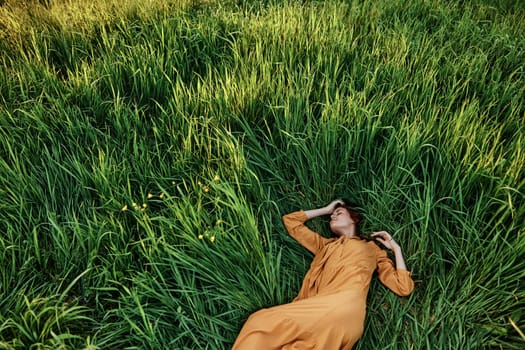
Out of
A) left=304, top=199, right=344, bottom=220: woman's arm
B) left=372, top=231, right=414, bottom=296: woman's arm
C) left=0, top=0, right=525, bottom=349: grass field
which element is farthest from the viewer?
left=304, top=199, right=344, bottom=220: woman's arm

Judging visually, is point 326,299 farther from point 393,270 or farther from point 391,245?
point 391,245

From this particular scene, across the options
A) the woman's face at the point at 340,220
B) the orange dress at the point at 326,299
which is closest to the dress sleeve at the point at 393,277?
the orange dress at the point at 326,299

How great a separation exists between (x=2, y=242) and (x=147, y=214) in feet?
2.25

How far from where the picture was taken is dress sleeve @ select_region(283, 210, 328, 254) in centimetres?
A: 223

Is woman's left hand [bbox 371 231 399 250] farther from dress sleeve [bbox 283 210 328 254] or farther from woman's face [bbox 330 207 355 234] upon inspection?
Answer: dress sleeve [bbox 283 210 328 254]

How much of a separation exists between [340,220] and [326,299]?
0.55 meters

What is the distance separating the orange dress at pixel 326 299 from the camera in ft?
5.68

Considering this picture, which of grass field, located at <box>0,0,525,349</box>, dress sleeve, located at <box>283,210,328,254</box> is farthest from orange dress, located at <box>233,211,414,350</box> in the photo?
grass field, located at <box>0,0,525,349</box>

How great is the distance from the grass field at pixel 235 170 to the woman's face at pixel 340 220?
0.14 m

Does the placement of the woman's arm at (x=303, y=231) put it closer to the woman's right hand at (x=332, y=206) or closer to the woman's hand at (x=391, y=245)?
the woman's right hand at (x=332, y=206)

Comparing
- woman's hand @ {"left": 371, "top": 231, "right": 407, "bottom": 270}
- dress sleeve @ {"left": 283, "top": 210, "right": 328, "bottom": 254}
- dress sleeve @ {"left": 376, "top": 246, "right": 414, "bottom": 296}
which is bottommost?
dress sleeve @ {"left": 376, "top": 246, "right": 414, "bottom": 296}

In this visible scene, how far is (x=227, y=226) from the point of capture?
212cm

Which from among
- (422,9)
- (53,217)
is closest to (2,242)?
(53,217)

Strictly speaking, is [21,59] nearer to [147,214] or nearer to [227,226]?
[147,214]
